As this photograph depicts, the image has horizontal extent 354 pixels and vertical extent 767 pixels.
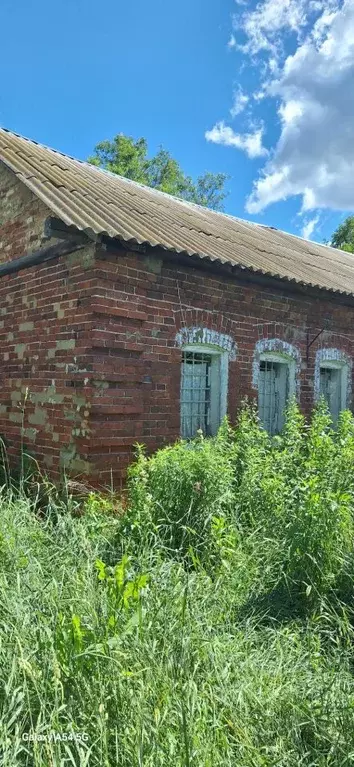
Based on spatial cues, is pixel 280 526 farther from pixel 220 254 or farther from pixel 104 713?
pixel 220 254

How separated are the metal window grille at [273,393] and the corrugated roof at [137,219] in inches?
53.7

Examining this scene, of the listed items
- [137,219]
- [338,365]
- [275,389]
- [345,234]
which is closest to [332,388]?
[338,365]

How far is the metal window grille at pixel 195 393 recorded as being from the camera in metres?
6.70

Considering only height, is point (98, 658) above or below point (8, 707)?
above

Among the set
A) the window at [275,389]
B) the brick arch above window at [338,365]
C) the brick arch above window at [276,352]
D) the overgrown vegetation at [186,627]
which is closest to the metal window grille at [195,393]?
the brick arch above window at [276,352]

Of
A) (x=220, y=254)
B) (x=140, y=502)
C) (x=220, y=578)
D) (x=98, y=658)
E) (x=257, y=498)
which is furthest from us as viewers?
(x=220, y=254)

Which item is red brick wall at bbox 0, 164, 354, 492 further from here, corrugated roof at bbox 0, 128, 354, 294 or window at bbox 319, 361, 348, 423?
window at bbox 319, 361, 348, 423

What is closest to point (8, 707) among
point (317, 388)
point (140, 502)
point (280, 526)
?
point (140, 502)

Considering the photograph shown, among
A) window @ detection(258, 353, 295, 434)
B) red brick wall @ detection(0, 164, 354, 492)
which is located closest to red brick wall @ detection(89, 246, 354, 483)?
red brick wall @ detection(0, 164, 354, 492)

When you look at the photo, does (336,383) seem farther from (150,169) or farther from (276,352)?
(150,169)

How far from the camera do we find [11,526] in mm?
4000

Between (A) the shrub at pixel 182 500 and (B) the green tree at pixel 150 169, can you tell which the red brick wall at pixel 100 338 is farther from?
(B) the green tree at pixel 150 169

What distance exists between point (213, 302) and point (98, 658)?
16.3 ft

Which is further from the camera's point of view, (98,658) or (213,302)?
(213,302)
